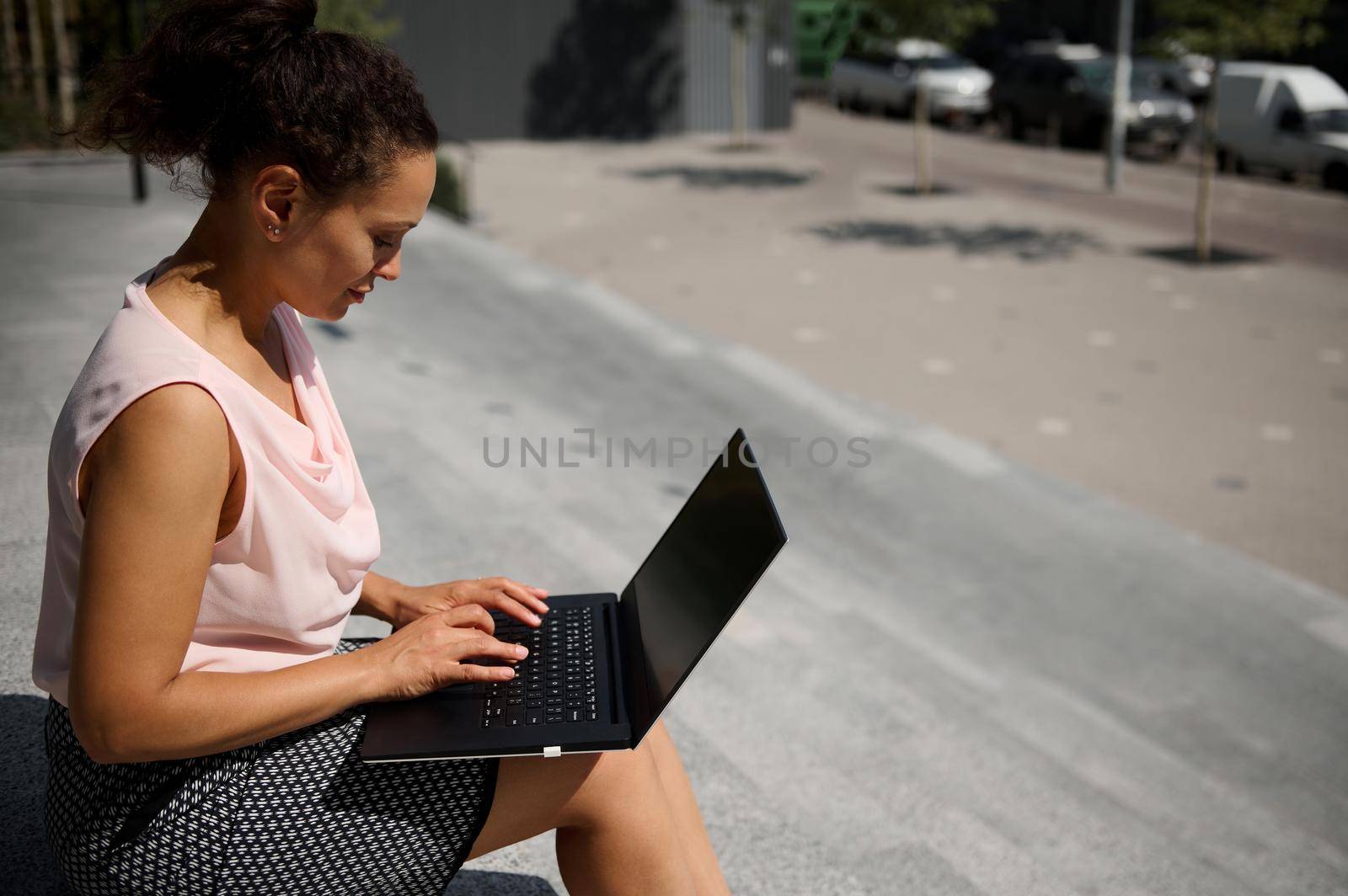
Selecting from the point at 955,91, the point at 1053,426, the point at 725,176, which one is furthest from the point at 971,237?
the point at 955,91

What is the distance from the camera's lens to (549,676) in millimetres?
1669

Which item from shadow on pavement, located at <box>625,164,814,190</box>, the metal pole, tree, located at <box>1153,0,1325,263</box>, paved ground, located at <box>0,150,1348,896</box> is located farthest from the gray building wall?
paved ground, located at <box>0,150,1348,896</box>

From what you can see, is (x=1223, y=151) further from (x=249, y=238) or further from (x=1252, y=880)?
(x=249, y=238)

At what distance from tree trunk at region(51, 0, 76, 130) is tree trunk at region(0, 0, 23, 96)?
1.21 feet

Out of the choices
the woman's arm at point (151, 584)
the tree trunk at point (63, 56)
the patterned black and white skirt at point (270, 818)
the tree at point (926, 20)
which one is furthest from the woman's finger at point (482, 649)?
the tree at point (926, 20)

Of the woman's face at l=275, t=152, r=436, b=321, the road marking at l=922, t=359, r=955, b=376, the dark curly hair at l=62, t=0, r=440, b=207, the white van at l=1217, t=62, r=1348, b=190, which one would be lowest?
the road marking at l=922, t=359, r=955, b=376

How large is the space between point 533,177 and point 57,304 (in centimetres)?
1300

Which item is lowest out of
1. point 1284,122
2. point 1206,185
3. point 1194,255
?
point 1194,255

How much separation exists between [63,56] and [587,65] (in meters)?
12.2

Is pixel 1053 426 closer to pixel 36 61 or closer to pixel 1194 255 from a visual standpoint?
pixel 1194 255

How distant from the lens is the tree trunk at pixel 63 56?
11023 millimetres

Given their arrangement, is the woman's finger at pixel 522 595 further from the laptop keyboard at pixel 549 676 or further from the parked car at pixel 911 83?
the parked car at pixel 911 83

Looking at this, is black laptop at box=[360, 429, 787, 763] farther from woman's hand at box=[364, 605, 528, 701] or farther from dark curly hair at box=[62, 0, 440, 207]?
dark curly hair at box=[62, 0, 440, 207]

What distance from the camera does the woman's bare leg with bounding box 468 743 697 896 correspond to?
59.4 inches
